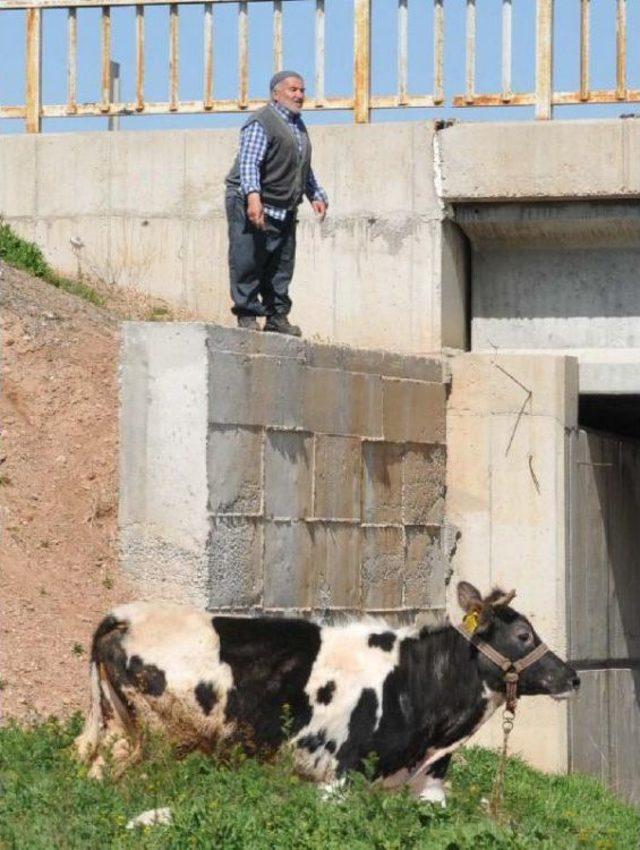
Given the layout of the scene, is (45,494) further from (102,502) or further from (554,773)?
(554,773)

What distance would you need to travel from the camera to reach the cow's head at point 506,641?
11.9 metres

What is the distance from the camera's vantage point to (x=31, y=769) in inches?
432

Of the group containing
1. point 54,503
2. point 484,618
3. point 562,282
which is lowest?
point 484,618

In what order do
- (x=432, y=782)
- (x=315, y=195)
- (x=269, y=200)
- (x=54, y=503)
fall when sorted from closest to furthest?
(x=432, y=782)
(x=54, y=503)
(x=269, y=200)
(x=315, y=195)

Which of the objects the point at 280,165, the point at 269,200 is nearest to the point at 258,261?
the point at 269,200

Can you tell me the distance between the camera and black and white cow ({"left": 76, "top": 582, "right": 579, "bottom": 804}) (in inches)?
430

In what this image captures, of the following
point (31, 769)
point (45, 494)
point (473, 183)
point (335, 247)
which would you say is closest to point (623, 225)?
Answer: point (473, 183)

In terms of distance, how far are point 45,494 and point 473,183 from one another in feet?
18.1

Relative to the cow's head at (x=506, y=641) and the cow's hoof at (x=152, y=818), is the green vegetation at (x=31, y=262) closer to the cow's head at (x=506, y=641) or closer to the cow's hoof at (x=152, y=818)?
the cow's head at (x=506, y=641)

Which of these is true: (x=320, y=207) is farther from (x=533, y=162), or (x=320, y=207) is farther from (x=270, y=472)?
(x=533, y=162)

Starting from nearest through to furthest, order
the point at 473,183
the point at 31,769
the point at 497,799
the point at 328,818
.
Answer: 1. the point at 328,818
2. the point at 31,769
3. the point at 497,799
4. the point at 473,183

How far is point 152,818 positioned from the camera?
980 cm

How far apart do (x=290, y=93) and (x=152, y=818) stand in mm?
6473

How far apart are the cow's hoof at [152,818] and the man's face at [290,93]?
630 cm
